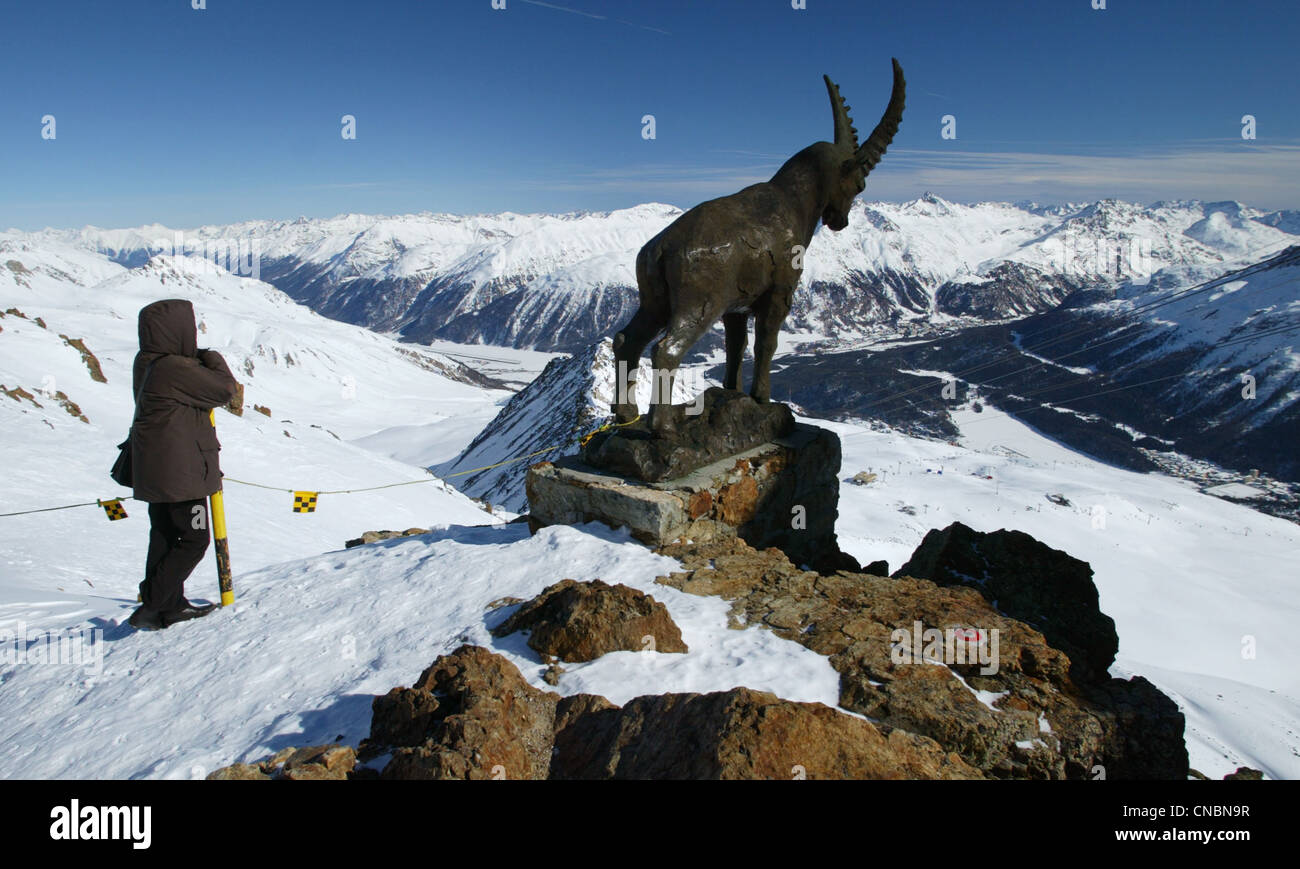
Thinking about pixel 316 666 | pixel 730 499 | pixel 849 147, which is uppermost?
pixel 849 147

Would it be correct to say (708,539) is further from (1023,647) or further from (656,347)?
(1023,647)

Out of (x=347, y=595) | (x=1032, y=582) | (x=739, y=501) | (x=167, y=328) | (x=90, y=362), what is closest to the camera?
(x=167, y=328)

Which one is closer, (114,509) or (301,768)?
(301,768)

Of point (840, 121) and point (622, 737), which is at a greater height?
point (840, 121)

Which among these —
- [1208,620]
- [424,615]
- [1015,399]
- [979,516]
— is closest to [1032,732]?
[424,615]

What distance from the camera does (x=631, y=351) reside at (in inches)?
375

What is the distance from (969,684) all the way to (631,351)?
19.5 feet

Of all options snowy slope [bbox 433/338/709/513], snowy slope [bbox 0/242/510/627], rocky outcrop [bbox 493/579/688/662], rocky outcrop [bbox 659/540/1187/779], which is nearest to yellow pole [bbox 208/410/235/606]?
snowy slope [bbox 0/242/510/627]

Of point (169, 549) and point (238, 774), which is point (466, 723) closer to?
point (238, 774)

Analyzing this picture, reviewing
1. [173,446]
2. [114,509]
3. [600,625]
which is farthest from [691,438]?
[114,509]

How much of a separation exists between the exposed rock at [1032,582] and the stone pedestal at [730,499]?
1.69 meters

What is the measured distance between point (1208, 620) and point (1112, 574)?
5704mm

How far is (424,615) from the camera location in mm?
6559

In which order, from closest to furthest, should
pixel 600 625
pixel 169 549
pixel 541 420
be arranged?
pixel 600 625 → pixel 169 549 → pixel 541 420
